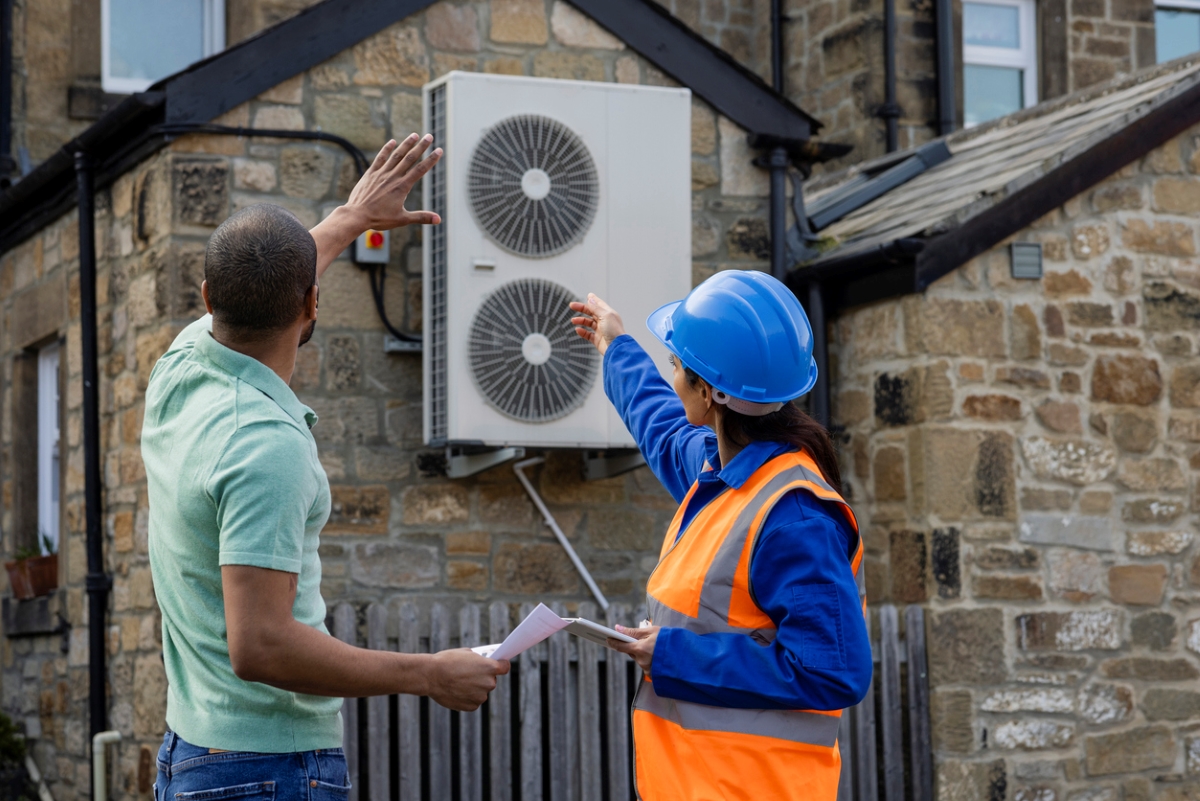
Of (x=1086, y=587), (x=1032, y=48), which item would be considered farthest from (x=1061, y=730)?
(x=1032, y=48)

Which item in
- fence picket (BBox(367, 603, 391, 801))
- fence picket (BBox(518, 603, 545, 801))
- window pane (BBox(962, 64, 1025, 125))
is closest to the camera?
fence picket (BBox(367, 603, 391, 801))

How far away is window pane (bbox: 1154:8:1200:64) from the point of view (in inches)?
436

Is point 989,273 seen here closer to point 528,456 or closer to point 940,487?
point 940,487

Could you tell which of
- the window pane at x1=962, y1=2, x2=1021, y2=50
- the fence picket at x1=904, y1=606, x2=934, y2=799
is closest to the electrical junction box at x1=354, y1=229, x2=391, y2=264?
the fence picket at x1=904, y1=606, x2=934, y2=799

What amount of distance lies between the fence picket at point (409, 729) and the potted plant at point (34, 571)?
262cm

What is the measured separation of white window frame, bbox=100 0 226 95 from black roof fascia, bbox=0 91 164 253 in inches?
65.4

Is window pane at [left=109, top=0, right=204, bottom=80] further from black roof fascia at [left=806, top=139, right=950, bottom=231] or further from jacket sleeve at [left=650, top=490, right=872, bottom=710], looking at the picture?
jacket sleeve at [left=650, top=490, right=872, bottom=710]

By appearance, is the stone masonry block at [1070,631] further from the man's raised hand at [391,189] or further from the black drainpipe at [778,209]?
the man's raised hand at [391,189]

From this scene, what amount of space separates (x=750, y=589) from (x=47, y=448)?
6.09 m

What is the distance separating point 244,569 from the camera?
7.58 ft

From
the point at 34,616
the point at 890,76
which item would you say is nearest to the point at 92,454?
the point at 34,616

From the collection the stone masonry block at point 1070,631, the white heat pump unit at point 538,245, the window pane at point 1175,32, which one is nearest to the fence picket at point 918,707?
the stone masonry block at point 1070,631

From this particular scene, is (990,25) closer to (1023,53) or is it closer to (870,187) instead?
(1023,53)

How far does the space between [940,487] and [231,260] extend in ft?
13.8
